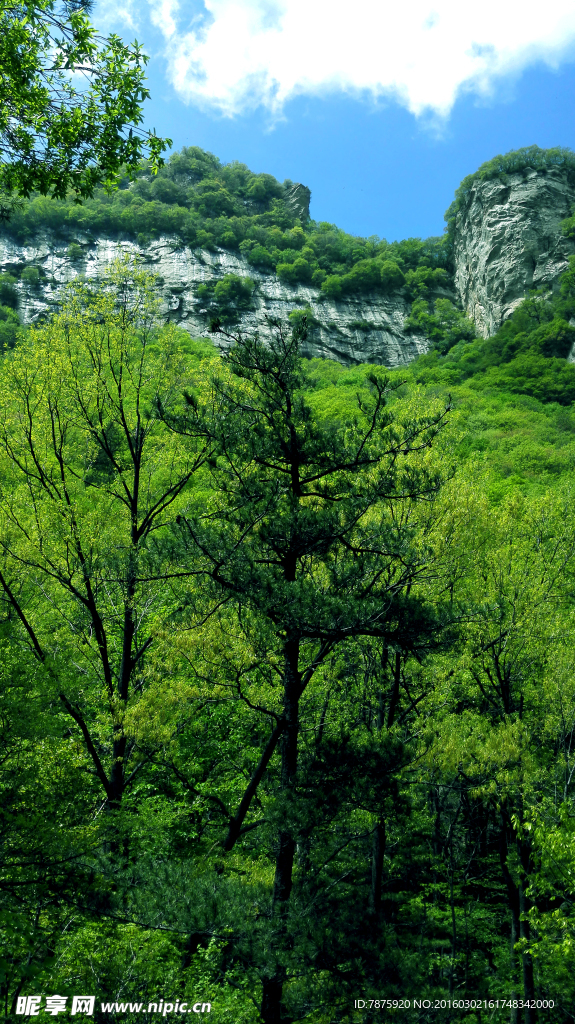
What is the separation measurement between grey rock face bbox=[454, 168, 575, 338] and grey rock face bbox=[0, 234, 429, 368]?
8802mm

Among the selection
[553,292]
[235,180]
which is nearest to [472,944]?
[553,292]

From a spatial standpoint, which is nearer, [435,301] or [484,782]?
[484,782]

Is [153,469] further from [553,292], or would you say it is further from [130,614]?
[553,292]

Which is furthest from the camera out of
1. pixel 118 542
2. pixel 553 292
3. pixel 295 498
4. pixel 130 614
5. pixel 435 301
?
pixel 435 301

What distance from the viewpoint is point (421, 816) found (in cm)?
1180

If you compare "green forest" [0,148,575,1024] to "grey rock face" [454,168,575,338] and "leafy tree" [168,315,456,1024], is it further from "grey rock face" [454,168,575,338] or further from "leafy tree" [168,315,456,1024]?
"grey rock face" [454,168,575,338]

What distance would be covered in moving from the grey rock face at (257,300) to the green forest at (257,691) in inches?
2121

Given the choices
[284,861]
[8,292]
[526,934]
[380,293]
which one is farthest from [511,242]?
[284,861]

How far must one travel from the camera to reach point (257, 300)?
2731 inches

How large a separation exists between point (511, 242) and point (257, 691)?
70.4 m

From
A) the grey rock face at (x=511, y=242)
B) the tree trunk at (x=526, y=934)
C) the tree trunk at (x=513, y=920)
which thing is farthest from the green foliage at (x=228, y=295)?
the tree trunk at (x=526, y=934)

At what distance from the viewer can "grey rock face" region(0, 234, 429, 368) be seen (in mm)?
62812

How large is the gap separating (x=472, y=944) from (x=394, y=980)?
465 inches

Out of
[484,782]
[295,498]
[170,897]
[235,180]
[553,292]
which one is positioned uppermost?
[235,180]
